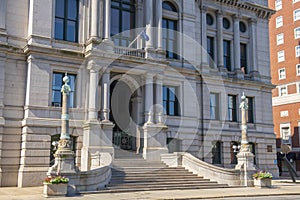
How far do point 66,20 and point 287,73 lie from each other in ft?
116

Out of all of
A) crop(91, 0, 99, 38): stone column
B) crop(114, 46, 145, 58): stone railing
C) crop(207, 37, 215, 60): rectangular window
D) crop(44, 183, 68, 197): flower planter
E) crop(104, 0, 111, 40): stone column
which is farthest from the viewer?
crop(207, 37, 215, 60): rectangular window

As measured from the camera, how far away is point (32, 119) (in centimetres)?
2683

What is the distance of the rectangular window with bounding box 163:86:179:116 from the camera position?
33812 millimetres

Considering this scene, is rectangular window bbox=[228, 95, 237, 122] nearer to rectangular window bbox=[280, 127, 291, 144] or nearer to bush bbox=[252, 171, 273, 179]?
bush bbox=[252, 171, 273, 179]

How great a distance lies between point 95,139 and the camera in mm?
27734

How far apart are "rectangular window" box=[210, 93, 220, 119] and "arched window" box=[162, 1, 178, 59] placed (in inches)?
215

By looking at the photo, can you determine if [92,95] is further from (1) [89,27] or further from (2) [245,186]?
(2) [245,186]

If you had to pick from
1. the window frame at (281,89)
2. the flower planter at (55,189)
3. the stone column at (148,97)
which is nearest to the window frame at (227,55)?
the stone column at (148,97)

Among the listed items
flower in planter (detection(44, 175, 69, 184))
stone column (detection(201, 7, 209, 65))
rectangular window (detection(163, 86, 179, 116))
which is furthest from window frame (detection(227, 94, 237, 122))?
flower in planter (detection(44, 175, 69, 184))

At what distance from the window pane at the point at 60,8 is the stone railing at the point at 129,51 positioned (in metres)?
4.84

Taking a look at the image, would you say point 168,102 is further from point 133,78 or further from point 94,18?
point 94,18

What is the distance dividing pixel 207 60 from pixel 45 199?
2315 cm

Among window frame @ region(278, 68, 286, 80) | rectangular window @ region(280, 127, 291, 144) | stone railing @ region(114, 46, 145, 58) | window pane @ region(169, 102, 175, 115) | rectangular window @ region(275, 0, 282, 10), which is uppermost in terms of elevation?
rectangular window @ region(275, 0, 282, 10)

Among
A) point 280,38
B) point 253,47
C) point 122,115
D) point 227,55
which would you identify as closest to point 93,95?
point 122,115
